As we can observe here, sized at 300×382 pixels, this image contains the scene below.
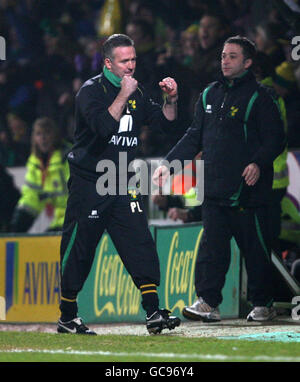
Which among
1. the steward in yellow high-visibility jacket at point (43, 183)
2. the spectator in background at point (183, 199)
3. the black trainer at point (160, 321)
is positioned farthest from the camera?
the steward in yellow high-visibility jacket at point (43, 183)

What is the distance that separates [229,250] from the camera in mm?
8211

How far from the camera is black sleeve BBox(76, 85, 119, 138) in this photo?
286 inches

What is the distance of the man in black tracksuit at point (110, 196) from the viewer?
7465 mm

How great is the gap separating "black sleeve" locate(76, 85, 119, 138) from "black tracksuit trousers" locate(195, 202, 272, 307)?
1278 millimetres

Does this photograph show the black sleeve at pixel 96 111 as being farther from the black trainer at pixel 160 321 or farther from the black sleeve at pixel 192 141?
the black trainer at pixel 160 321

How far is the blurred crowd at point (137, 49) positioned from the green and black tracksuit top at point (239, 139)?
1.37 m

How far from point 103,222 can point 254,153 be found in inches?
54.7

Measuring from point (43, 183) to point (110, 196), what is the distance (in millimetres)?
6048

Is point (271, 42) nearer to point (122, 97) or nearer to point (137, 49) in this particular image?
point (137, 49)

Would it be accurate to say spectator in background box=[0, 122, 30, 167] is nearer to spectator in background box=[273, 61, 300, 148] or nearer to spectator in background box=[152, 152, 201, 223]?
spectator in background box=[152, 152, 201, 223]
